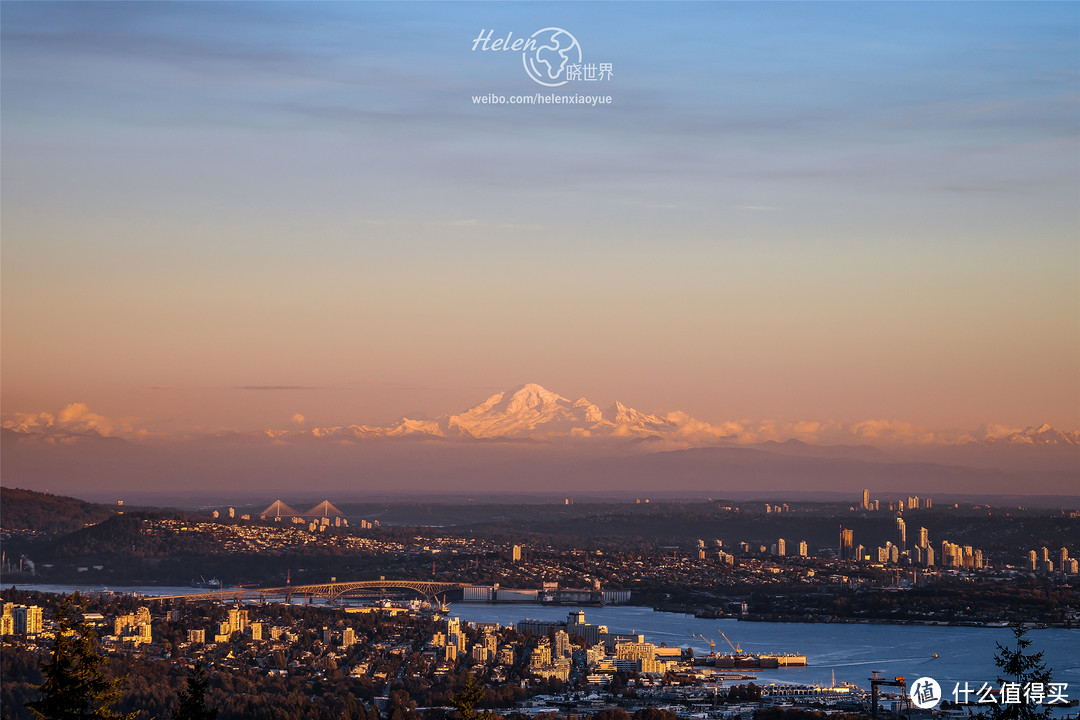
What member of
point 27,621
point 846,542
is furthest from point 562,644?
point 846,542

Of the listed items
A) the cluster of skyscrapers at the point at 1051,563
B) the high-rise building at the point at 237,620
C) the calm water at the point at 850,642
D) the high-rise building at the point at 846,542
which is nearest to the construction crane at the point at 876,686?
the calm water at the point at 850,642

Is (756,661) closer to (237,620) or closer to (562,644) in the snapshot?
(562,644)

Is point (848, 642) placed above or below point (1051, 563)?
below

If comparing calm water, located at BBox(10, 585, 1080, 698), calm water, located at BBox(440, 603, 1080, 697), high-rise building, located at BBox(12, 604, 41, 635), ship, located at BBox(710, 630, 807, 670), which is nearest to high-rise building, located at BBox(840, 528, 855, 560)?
calm water, located at BBox(10, 585, 1080, 698)

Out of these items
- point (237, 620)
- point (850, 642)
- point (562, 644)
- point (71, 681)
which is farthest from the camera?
point (850, 642)

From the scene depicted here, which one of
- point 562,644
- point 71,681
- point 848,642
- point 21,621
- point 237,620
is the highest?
point 71,681

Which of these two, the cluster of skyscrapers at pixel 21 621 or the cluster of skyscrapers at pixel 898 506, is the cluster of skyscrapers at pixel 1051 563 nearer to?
the cluster of skyscrapers at pixel 898 506

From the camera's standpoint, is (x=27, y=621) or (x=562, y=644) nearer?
(x=562, y=644)
